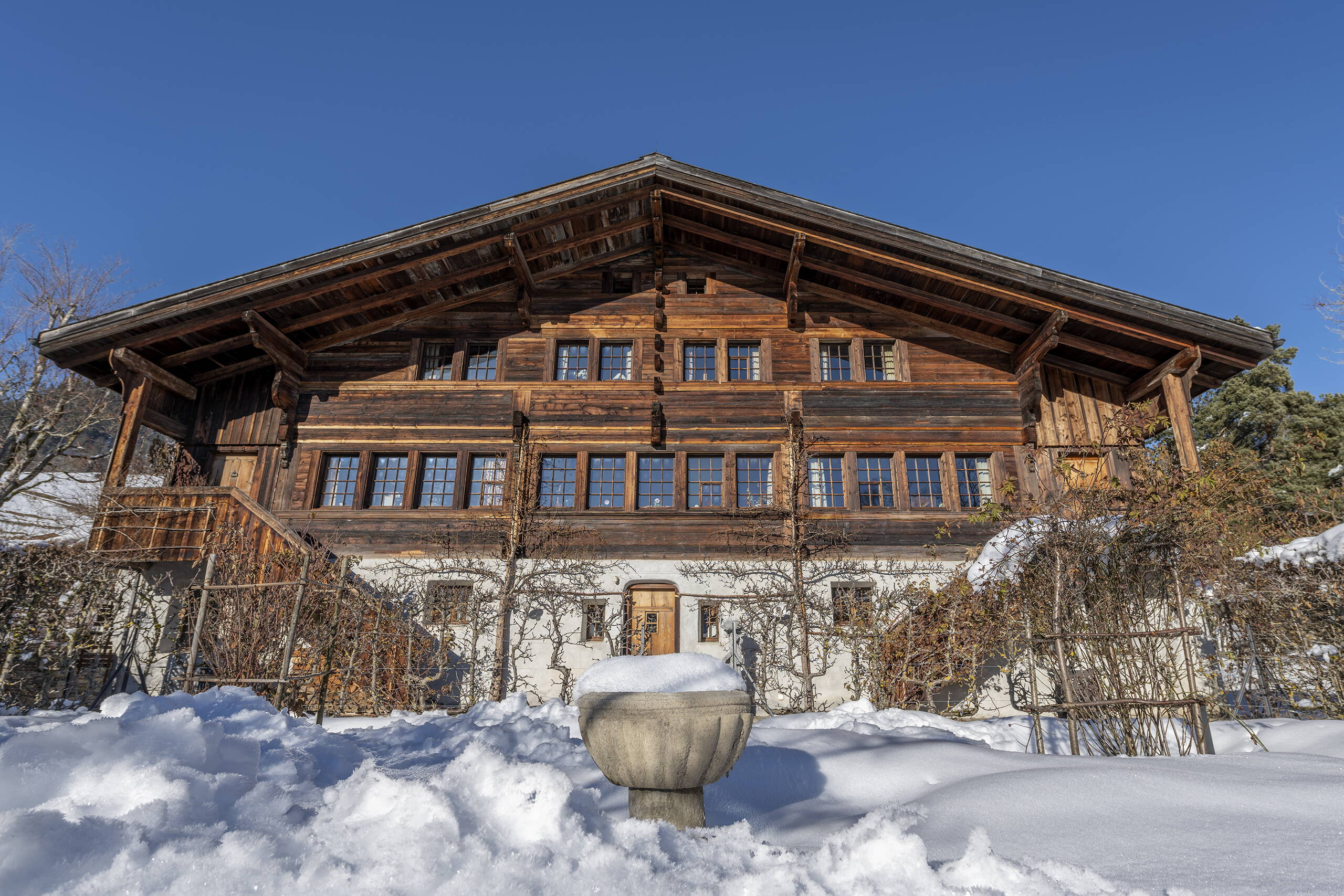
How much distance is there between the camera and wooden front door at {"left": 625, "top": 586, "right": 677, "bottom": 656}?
13305 mm

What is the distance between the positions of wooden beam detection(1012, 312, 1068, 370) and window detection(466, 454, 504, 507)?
10.7 metres

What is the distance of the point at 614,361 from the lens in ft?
51.5

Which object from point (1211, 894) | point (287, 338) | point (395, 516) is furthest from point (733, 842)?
point (287, 338)

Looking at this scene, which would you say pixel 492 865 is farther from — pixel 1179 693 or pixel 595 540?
pixel 595 540

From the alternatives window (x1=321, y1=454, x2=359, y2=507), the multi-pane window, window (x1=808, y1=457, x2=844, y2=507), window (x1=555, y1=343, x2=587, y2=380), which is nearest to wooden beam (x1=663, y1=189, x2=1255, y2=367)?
window (x1=555, y1=343, x2=587, y2=380)

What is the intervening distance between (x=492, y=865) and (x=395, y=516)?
1267 cm

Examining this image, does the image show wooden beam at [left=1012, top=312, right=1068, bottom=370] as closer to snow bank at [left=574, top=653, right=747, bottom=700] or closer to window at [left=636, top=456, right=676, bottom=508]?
window at [left=636, top=456, right=676, bottom=508]

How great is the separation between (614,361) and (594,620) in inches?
217

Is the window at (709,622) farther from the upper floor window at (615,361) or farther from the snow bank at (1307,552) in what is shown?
the snow bank at (1307,552)

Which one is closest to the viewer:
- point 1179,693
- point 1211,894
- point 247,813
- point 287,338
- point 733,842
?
point 1211,894

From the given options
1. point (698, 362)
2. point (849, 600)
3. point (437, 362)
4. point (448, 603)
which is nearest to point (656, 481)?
point (698, 362)

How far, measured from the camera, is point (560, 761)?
5.32m

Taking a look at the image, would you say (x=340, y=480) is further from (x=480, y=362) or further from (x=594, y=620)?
(x=594, y=620)

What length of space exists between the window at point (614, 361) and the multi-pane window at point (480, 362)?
87.5 inches
